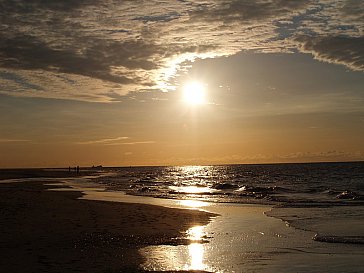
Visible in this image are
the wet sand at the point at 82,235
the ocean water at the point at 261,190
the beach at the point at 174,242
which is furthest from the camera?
the ocean water at the point at 261,190

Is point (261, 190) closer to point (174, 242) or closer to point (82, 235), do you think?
point (174, 242)

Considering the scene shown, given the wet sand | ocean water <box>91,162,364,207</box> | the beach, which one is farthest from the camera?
ocean water <box>91,162,364,207</box>

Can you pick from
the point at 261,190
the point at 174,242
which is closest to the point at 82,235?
the point at 174,242

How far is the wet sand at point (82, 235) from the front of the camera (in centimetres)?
1120

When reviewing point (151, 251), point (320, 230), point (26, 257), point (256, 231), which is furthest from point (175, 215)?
point (26, 257)

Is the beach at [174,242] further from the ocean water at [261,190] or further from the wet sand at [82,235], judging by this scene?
the ocean water at [261,190]

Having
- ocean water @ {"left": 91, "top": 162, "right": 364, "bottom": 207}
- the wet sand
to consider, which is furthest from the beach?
ocean water @ {"left": 91, "top": 162, "right": 364, "bottom": 207}

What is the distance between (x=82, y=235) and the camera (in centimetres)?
1541

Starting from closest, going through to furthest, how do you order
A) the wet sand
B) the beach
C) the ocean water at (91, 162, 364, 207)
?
1. the wet sand
2. the beach
3. the ocean water at (91, 162, 364, 207)

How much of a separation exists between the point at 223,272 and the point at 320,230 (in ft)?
28.3

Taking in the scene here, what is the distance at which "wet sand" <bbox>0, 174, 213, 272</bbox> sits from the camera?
11.2 m

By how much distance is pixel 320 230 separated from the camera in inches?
709

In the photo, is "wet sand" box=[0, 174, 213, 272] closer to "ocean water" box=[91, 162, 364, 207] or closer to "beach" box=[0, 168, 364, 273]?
"beach" box=[0, 168, 364, 273]

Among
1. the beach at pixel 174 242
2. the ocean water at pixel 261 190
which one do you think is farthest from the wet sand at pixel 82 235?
the ocean water at pixel 261 190
